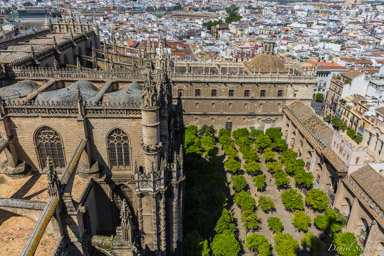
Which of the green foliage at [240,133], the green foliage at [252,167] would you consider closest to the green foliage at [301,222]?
the green foliage at [252,167]

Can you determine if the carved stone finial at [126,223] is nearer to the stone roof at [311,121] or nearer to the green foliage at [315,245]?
the green foliage at [315,245]

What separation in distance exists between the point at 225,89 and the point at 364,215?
30741 mm

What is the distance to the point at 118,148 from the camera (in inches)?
899

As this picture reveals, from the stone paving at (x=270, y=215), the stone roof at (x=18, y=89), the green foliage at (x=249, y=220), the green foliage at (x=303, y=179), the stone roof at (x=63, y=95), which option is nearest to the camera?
the stone roof at (x=63, y=95)

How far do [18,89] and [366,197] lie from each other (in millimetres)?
34334

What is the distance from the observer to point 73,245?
57.8 ft

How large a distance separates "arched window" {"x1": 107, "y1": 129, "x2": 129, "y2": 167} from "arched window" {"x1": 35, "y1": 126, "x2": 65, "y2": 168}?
11.8 feet

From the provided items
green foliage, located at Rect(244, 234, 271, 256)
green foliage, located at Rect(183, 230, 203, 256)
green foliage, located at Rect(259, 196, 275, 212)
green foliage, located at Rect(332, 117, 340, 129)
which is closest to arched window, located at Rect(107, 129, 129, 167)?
green foliage, located at Rect(183, 230, 203, 256)

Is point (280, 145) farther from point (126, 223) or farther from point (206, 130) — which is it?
point (126, 223)

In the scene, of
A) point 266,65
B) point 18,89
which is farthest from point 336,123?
point 18,89

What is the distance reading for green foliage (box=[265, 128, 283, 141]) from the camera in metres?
52.6

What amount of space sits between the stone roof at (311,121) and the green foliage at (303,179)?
5436 mm

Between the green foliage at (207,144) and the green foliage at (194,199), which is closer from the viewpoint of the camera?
the green foliage at (194,199)

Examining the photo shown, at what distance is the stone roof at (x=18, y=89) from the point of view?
82.8 feet
